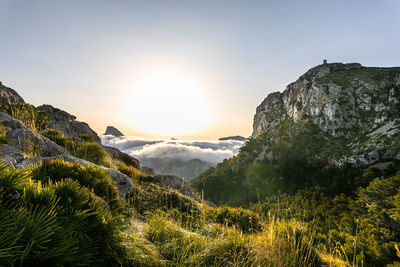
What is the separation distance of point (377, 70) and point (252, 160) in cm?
10788

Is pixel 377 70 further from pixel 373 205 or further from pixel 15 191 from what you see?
pixel 15 191

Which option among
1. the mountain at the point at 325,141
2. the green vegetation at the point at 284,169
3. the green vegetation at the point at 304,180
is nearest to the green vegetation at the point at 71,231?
the green vegetation at the point at 304,180

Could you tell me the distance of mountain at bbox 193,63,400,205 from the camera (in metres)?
76.2

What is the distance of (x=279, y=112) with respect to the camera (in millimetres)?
154625

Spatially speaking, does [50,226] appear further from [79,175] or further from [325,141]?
[325,141]

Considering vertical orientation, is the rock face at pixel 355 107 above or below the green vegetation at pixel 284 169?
above

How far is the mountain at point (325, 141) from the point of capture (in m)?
76.2

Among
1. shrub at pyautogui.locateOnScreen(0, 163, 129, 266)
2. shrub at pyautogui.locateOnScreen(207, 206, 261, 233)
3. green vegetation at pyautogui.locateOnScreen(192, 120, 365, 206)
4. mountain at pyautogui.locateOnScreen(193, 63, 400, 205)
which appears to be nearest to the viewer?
shrub at pyautogui.locateOnScreen(0, 163, 129, 266)

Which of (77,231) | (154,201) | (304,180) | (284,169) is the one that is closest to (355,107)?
(284,169)

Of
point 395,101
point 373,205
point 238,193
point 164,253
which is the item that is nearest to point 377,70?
point 395,101

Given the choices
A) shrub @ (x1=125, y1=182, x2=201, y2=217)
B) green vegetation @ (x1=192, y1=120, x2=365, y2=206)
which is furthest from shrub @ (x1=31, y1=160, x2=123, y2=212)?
green vegetation @ (x1=192, y1=120, x2=365, y2=206)

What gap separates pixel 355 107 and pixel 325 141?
1056 inches

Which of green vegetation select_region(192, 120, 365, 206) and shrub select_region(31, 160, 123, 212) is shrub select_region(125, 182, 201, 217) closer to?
shrub select_region(31, 160, 123, 212)

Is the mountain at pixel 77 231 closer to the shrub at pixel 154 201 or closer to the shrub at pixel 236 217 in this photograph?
the shrub at pixel 154 201
